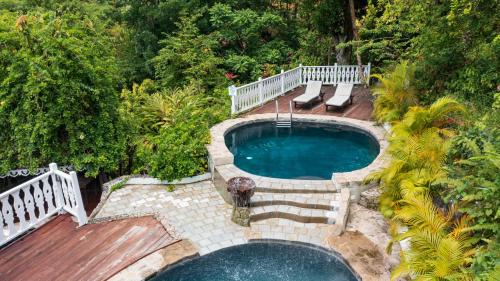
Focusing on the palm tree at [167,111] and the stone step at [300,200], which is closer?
the stone step at [300,200]

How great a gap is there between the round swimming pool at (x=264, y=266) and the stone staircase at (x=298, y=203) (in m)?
0.70

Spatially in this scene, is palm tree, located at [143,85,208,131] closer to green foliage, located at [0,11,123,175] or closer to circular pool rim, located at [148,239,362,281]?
green foliage, located at [0,11,123,175]

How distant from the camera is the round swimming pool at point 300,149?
902 cm

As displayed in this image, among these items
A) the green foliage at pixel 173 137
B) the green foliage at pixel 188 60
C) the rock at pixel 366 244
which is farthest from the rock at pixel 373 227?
the green foliage at pixel 188 60

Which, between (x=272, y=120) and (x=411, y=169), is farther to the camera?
(x=272, y=120)

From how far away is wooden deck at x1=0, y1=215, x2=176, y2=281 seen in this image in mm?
5520

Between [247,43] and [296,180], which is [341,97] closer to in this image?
[247,43]

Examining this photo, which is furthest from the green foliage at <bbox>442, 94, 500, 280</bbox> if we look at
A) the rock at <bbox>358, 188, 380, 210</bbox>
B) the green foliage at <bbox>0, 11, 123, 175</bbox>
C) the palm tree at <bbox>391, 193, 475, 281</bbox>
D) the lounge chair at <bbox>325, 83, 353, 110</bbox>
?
the green foliage at <bbox>0, 11, 123, 175</bbox>

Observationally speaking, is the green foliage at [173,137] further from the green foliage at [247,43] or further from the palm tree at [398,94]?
the palm tree at [398,94]

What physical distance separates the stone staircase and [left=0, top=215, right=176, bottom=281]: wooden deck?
180 centimetres

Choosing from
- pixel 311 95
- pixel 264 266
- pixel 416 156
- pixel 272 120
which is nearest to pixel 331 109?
pixel 311 95

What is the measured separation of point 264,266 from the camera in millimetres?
5848

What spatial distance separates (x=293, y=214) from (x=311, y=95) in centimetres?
694

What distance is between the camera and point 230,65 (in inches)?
597
